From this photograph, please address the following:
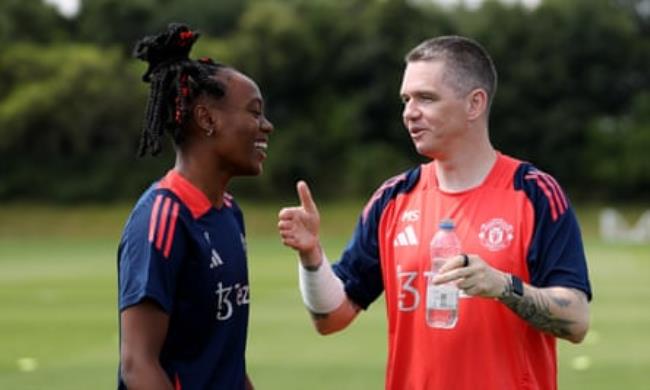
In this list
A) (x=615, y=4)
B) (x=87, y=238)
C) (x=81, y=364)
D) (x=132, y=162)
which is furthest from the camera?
(x=615, y=4)

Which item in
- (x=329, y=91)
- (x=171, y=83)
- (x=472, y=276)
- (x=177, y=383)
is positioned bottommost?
(x=177, y=383)

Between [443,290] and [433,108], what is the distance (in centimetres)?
69

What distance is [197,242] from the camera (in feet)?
15.2

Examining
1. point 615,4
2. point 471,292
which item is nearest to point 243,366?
point 471,292

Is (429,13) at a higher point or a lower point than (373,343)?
higher

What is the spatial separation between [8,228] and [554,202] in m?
49.3

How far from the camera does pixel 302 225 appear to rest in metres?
5.31

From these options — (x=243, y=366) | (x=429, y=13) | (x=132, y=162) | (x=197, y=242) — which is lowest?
(x=243, y=366)

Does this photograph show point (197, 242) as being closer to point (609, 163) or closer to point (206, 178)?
point (206, 178)

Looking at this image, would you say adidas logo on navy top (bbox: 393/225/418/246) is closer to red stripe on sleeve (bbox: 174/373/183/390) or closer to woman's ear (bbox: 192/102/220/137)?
woman's ear (bbox: 192/102/220/137)

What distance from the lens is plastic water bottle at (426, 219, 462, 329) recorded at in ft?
16.8

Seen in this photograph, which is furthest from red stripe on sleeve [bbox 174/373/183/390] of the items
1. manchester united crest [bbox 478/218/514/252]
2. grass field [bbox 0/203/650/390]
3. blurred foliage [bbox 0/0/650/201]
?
blurred foliage [bbox 0/0/650/201]

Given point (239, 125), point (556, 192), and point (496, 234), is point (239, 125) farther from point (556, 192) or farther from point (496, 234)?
point (556, 192)

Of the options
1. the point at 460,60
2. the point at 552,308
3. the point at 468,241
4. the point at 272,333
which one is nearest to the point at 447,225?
the point at 468,241
